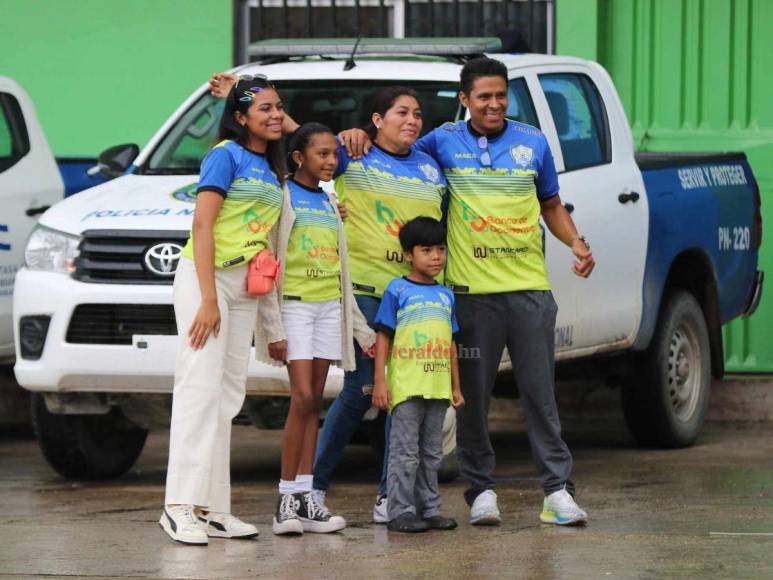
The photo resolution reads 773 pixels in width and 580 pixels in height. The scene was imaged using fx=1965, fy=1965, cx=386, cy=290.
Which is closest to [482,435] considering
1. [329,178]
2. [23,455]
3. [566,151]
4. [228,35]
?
[329,178]

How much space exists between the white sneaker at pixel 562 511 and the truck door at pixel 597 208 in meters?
1.92

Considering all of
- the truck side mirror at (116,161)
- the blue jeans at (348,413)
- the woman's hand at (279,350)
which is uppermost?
the truck side mirror at (116,161)

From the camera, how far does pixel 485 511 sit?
24.8 feet

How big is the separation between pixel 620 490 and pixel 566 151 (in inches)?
73.3

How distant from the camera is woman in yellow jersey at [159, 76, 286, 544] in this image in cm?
706

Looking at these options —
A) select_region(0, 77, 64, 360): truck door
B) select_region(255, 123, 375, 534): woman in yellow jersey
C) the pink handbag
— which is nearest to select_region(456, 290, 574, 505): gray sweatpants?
select_region(255, 123, 375, 534): woman in yellow jersey

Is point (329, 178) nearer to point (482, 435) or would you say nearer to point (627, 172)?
point (482, 435)

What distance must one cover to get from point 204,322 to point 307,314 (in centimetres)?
49

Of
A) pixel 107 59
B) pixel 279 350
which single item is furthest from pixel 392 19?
pixel 279 350

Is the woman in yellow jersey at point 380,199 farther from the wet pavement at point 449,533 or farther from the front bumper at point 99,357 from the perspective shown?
the front bumper at point 99,357

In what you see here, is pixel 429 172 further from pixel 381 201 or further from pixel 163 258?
pixel 163 258

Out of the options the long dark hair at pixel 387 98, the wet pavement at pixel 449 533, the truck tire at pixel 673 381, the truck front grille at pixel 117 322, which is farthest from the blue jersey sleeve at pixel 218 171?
the truck tire at pixel 673 381

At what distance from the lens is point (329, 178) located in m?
7.43

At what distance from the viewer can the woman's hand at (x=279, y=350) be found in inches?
287
